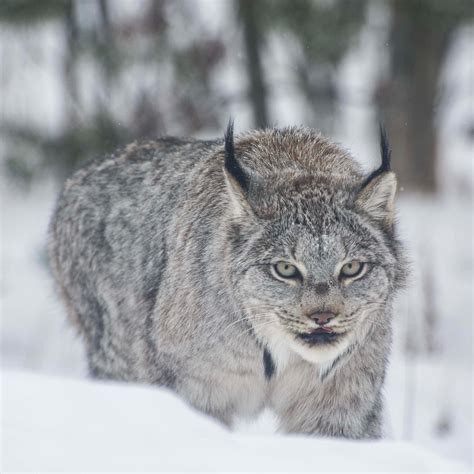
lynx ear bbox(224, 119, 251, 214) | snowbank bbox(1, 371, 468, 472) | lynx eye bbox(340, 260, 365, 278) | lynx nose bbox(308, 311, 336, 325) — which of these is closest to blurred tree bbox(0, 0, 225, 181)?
lynx ear bbox(224, 119, 251, 214)

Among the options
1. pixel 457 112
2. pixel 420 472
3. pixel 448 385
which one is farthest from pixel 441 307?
pixel 457 112

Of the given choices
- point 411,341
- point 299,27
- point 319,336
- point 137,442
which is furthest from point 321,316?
point 299,27

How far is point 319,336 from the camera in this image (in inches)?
142

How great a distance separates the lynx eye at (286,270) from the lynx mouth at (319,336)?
22 centimetres

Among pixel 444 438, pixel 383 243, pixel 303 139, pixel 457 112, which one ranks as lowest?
pixel 444 438

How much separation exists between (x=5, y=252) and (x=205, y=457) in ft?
25.8

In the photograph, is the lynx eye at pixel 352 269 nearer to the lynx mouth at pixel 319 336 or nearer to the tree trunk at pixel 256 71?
the lynx mouth at pixel 319 336

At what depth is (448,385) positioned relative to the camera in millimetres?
6043

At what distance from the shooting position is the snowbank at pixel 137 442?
2.33 metres

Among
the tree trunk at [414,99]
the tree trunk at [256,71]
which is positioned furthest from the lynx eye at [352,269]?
the tree trunk at [414,99]

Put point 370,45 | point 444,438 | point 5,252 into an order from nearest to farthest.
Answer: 1. point 444,438
2. point 5,252
3. point 370,45

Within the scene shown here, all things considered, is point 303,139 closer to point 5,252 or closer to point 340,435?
point 340,435

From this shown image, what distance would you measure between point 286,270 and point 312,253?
0.12 m

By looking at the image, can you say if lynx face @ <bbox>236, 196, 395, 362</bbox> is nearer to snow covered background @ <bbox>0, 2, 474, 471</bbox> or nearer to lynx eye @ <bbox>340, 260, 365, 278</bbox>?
lynx eye @ <bbox>340, 260, 365, 278</bbox>
